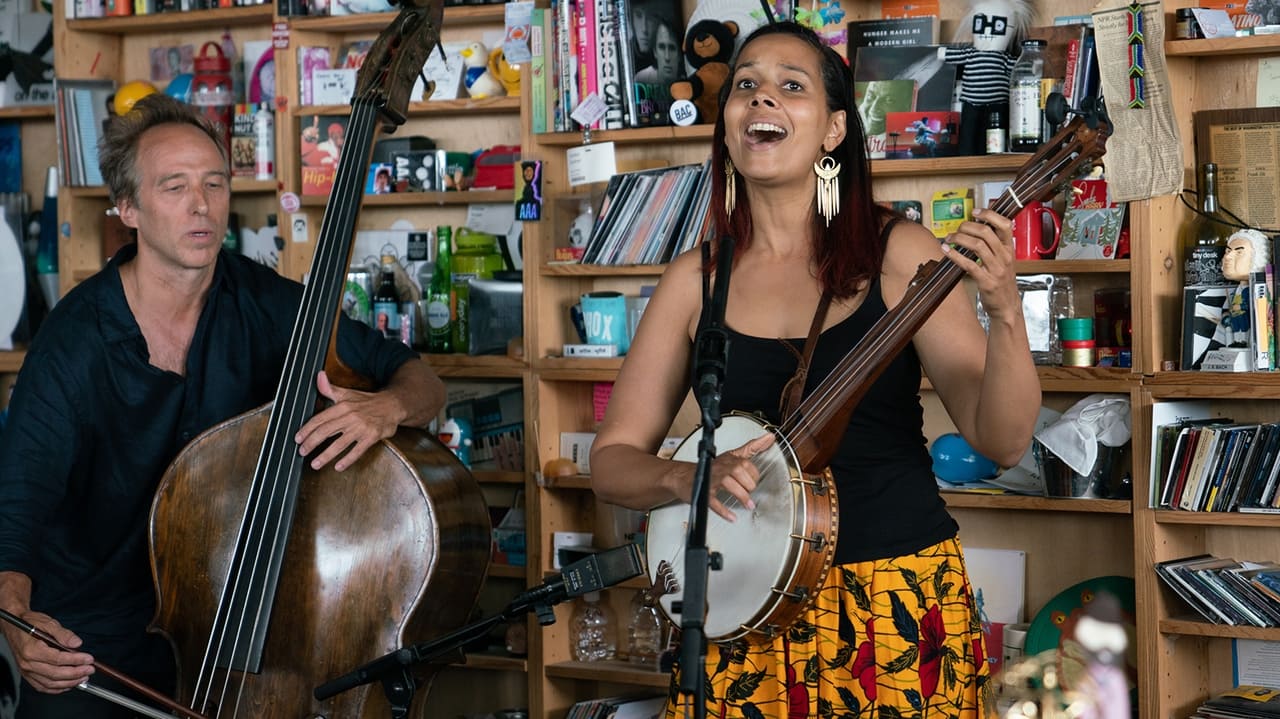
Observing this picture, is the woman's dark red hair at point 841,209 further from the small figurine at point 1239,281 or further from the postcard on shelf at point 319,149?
the postcard on shelf at point 319,149

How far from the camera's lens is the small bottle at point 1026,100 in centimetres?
303

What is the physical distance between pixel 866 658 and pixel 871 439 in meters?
0.29

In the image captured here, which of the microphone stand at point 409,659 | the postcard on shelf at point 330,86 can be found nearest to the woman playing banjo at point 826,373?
the microphone stand at point 409,659

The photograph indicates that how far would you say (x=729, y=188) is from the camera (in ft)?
6.75

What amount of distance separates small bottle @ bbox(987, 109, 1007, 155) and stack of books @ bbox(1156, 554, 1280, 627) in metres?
0.96

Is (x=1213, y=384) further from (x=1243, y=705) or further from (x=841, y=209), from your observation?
(x=841, y=209)

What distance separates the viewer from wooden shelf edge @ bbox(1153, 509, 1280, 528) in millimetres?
2768

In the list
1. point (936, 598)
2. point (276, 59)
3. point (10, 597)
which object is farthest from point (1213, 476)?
point (276, 59)

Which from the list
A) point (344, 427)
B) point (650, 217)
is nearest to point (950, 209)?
point (650, 217)

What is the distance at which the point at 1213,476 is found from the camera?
2.84 meters

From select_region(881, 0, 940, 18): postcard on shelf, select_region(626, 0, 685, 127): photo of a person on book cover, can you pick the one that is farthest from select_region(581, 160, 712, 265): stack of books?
select_region(881, 0, 940, 18): postcard on shelf

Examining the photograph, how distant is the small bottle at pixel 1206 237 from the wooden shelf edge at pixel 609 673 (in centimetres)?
153

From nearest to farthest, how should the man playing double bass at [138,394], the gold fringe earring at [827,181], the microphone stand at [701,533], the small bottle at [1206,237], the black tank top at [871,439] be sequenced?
1. the microphone stand at [701,533]
2. the black tank top at [871,439]
3. the gold fringe earring at [827,181]
4. the man playing double bass at [138,394]
5. the small bottle at [1206,237]

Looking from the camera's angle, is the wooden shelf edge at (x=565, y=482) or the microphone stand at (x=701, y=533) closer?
the microphone stand at (x=701, y=533)
